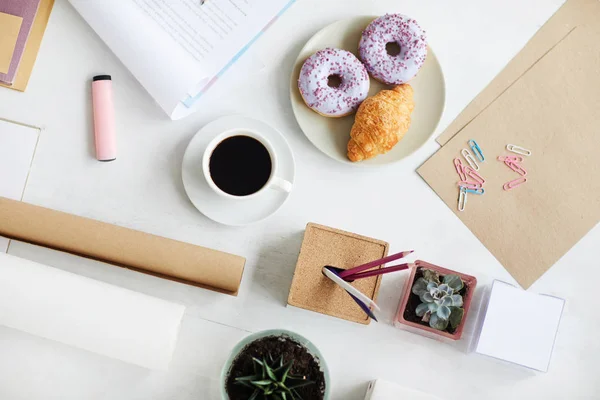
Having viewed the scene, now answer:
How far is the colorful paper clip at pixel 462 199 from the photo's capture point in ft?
2.97

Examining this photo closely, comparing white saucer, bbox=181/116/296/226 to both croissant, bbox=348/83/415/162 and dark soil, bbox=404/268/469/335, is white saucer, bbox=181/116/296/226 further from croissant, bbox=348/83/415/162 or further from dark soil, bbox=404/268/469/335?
dark soil, bbox=404/268/469/335

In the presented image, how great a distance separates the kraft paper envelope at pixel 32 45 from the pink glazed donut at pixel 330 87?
0.43 metres

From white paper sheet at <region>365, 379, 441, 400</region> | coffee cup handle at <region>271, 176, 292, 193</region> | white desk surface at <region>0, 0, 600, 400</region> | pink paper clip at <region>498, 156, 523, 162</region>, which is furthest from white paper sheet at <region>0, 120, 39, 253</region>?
pink paper clip at <region>498, 156, 523, 162</region>

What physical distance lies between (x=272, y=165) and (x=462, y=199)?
0.33 m

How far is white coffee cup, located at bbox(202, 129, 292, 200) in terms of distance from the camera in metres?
0.80

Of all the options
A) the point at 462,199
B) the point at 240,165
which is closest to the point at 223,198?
the point at 240,165

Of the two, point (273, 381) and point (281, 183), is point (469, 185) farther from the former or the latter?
point (273, 381)

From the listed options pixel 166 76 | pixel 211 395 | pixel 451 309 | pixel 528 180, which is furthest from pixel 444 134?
pixel 211 395

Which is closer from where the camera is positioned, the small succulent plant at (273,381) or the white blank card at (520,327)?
the small succulent plant at (273,381)

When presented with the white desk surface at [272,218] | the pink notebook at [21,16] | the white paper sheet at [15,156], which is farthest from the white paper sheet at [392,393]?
the pink notebook at [21,16]

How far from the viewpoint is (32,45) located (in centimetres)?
89

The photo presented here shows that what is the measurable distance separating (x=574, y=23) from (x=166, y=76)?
0.69 metres

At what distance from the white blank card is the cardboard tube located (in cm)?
40

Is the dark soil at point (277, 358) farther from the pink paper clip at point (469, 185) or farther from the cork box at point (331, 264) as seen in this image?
the pink paper clip at point (469, 185)
